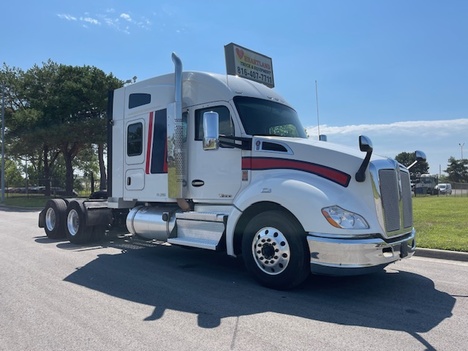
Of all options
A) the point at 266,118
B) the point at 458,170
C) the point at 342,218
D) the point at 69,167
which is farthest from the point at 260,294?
the point at 458,170

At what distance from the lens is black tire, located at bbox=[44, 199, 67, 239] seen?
32.4 ft

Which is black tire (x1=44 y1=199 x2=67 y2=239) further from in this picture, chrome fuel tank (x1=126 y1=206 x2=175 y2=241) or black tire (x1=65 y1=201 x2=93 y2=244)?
chrome fuel tank (x1=126 y1=206 x2=175 y2=241)

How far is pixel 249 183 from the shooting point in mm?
5973

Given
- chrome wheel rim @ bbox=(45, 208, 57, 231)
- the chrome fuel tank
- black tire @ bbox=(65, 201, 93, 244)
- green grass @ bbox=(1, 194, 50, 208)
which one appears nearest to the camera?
the chrome fuel tank

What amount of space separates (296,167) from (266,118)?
1.32 m

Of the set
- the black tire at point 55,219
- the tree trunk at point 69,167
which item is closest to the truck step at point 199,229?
the black tire at point 55,219

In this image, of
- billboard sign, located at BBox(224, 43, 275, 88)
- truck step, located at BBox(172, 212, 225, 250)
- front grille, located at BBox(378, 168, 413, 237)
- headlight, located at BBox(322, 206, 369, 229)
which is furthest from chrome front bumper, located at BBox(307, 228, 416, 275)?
billboard sign, located at BBox(224, 43, 275, 88)

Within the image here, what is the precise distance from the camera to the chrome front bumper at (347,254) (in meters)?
4.73

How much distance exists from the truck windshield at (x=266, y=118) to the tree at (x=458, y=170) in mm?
100898

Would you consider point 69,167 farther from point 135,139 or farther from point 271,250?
point 271,250

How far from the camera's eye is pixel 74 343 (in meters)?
3.72

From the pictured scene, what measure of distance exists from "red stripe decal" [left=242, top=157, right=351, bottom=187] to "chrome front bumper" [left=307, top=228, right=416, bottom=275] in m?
0.78

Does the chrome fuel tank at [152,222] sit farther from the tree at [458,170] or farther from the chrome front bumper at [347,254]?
the tree at [458,170]

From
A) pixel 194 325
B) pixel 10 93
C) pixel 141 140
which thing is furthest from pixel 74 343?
pixel 10 93
